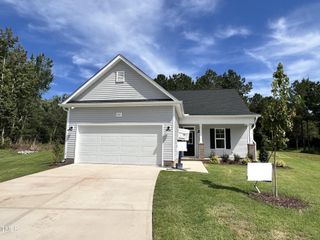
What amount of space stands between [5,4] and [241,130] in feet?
55.5

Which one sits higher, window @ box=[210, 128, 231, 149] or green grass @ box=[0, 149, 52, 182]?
window @ box=[210, 128, 231, 149]

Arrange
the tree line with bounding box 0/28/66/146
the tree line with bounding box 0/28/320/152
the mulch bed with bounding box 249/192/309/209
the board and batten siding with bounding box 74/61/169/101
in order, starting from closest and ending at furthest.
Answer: the mulch bed with bounding box 249/192/309/209 → the board and batten siding with bounding box 74/61/169/101 → the tree line with bounding box 0/28/66/146 → the tree line with bounding box 0/28/320/152

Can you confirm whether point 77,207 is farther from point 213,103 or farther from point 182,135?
point 213,103

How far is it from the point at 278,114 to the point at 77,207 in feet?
19.7

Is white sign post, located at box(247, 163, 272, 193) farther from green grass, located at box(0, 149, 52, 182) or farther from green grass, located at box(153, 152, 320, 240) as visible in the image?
green grass, located at box(0, 149, 52, 182)

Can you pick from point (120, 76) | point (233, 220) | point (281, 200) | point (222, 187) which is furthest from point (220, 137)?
point (233, 220)

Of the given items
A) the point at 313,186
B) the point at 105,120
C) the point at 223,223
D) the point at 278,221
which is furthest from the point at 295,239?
the point at 105,120

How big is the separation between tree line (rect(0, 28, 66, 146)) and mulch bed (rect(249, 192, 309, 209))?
85.5 feet

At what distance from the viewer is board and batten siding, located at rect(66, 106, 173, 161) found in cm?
1341

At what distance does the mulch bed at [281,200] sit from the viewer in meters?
6.77

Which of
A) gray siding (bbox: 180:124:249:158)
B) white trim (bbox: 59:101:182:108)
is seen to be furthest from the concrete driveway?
gray siding (bbox: 180:124:249:158)

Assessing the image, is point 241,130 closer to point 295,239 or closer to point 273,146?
point 273,146

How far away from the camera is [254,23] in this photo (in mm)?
13492

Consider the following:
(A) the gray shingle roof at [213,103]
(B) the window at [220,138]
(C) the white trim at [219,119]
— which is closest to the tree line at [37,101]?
(A) the gray shingle roof at [213,103]
